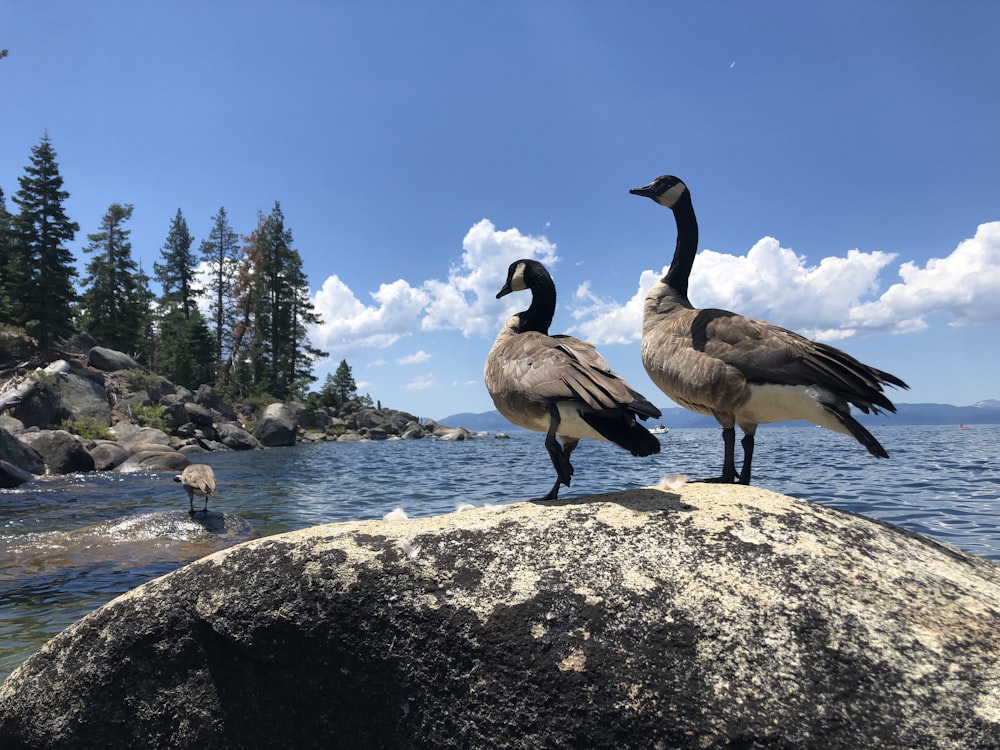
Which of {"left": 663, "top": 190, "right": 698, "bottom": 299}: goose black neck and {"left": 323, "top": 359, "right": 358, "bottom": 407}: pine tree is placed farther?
{"left": 323, "top": 359, "right": 358, "bottom": 407}: pine tree

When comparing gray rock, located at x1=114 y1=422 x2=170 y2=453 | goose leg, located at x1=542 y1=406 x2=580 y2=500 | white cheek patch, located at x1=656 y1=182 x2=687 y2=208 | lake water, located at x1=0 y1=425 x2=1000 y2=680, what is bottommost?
lake water, located at x1=0 y1=425 x2=1000 y2=680

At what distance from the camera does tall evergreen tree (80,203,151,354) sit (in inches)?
2013

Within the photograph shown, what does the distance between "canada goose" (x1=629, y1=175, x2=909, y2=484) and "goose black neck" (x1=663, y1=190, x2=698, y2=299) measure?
2.15 feet

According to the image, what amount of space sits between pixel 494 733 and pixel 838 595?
67.0 inches

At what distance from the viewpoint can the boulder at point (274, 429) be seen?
47062 mm

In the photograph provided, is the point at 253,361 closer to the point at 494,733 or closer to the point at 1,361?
the point at 1,361

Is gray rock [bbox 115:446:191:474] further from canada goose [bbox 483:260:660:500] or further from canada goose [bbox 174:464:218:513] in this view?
canada goose [bbox 483:260:660:500]

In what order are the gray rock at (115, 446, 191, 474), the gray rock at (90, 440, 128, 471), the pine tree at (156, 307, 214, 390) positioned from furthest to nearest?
the pine tree at (156, 307, 214, 390)
the gray rock at (115, 446, 191, 474)
the gray rock at (90, 440, 128, 471)

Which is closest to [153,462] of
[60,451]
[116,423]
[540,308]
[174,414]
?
[60,451]

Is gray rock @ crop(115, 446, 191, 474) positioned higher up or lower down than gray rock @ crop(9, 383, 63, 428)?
lower down

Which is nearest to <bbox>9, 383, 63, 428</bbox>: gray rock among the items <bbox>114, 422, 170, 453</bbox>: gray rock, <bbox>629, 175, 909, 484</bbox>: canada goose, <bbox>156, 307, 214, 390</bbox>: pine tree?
<bbox>114, 422, 170, 453</bbox>: gray rock

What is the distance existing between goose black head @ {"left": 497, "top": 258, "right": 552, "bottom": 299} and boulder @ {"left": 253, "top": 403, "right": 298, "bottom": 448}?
148 feet

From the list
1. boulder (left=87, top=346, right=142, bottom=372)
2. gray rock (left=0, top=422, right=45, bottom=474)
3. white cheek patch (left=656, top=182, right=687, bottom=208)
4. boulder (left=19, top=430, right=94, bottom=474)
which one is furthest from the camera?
boulder (left=87, top=346, right=142, bottom=372)

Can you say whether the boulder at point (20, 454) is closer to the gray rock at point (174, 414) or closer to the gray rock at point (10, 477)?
the gray rock at point (10, 477)
